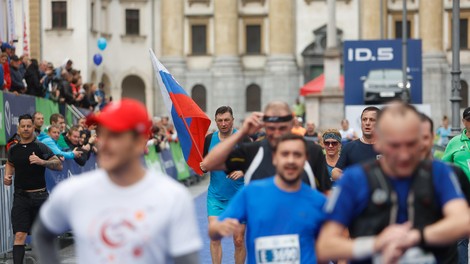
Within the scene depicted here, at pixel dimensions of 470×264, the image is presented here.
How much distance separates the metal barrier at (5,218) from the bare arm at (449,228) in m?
10.3

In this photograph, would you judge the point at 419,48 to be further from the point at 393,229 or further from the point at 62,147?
the point at 393,229

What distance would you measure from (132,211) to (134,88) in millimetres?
69183

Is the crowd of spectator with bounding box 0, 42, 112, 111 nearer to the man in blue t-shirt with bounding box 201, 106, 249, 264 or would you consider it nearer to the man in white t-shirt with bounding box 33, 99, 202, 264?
the man in blue t-shirt with bounding box 201, 106, 249, 264

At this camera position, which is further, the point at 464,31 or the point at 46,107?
the point at 464,31

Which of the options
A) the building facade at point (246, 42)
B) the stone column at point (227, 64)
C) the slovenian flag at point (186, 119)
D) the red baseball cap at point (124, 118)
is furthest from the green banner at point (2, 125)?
the stone column at point (227, 64)

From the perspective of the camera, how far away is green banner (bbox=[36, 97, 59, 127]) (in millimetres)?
23556

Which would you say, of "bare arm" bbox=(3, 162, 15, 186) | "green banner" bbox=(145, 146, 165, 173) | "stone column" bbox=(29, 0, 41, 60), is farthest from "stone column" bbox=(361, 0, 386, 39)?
"bare arm" bbox=(3, 162, 15, 186)

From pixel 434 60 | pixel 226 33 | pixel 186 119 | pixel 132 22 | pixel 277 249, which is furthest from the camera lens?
pixel 132 22

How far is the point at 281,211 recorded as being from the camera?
23.5ft

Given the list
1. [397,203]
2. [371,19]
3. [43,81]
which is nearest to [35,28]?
[371,19]

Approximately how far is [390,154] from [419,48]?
139 ft

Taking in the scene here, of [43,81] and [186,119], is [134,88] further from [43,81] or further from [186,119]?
[186,119]

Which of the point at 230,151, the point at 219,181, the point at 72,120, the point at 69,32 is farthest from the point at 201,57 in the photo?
the point at 230,151

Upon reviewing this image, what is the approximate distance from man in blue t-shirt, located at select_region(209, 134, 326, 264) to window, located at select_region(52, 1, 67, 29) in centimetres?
6159
